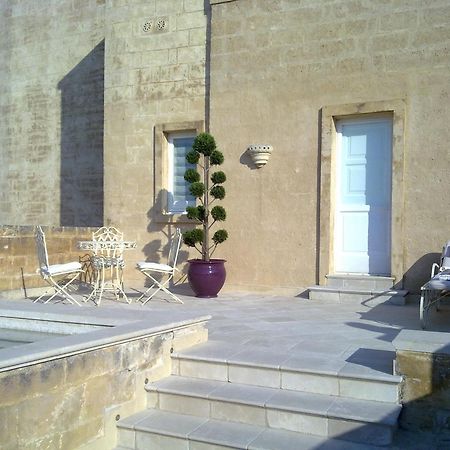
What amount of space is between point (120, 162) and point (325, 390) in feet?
21.5

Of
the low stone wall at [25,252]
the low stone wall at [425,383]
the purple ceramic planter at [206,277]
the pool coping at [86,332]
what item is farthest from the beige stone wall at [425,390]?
the low stone wall at [25,252]

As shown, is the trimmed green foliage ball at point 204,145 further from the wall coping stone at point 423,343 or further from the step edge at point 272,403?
the wall coping stone at point 423,343

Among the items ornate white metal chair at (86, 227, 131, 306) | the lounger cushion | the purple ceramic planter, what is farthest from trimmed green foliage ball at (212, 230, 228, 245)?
the lounger cushion

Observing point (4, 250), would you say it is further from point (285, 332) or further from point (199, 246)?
point (285, 332)

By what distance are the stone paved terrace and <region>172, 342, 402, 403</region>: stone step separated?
35mm

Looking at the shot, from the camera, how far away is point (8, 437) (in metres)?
2.71

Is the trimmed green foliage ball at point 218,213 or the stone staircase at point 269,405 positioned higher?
the trimmed green foliage ball at point 218,213

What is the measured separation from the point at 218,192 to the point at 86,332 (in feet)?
13.7

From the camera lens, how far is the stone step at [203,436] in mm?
3098

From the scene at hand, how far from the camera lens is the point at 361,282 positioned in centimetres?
704

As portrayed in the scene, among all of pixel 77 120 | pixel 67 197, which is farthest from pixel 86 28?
pixel 67 197

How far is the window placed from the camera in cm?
883

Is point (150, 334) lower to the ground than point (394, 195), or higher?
lower

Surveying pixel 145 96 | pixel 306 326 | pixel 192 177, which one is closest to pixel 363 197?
pixel 192 177
